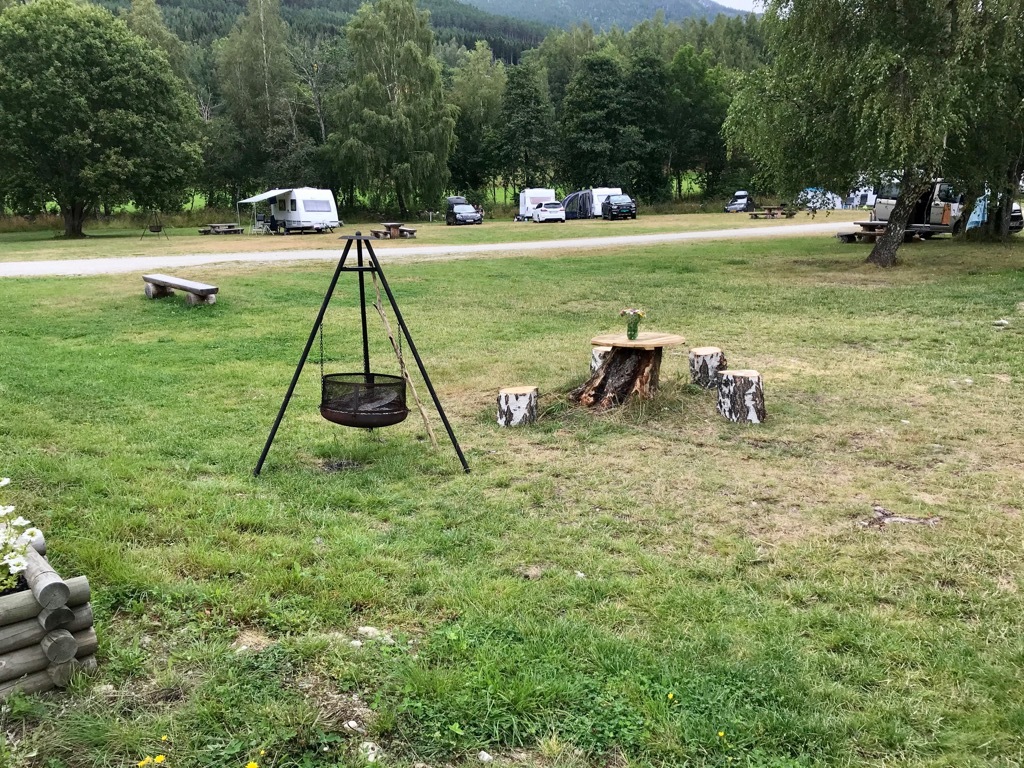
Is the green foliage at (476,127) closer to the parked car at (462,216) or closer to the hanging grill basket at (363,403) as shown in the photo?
the parked car at (462,216)

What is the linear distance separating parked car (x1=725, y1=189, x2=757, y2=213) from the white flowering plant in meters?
46.0

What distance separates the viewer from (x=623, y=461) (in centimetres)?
508

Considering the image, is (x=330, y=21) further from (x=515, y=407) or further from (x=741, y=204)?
(x=515, y=407)

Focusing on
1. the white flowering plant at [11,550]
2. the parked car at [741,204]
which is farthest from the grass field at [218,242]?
the white flowering plant at [11,550]

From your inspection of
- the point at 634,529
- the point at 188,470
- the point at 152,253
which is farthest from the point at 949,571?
the point at 152,253

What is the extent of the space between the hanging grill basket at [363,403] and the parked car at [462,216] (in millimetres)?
32561

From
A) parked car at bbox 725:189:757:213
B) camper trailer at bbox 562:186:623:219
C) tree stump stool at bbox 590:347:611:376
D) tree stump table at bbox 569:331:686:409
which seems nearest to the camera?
tree stump table at bbox 569:331:686:409

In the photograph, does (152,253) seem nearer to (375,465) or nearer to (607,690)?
(375,465)

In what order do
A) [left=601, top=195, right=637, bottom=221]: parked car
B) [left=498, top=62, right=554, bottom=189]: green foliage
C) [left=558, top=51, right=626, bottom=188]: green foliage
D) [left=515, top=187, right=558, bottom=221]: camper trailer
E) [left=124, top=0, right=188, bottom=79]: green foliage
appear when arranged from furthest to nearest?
[left=498, top=62, right=554, bottom=189]: green foliage
[left=558, top=51, right=626, bottom=188]: green foliage
[left=124, top=0, right=188, bottom=79]: green foliage
[left=515, top=187, right=558, bottom=221]: camper trailer
[left=601, top=195, right=637, bottom=221]: parked car

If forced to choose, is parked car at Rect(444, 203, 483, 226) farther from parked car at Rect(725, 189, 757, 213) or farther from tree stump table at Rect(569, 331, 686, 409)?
tree stump table at Rect(569, 331, 686, 409)

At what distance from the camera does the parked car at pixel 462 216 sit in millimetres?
36531

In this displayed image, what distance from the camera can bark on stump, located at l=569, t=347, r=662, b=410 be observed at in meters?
6.18

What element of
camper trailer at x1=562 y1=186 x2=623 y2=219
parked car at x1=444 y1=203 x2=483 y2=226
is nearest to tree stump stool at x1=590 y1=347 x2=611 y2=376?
parked car at x1=444 y1=203 x2=483 y2=226

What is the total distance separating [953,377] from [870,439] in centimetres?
229
